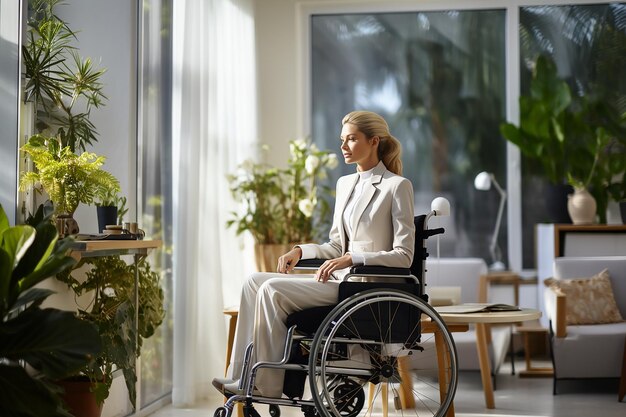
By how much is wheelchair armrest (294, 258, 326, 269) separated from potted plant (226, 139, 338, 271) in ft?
5.95

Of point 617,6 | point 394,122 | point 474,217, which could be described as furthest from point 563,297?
point 617,6

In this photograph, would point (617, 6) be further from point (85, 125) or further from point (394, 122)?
point (85, 125)

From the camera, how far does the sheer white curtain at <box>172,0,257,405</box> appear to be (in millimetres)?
4852

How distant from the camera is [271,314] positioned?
3467 mm

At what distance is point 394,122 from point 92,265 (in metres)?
3.42

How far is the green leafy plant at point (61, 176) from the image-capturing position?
3439 millimetres

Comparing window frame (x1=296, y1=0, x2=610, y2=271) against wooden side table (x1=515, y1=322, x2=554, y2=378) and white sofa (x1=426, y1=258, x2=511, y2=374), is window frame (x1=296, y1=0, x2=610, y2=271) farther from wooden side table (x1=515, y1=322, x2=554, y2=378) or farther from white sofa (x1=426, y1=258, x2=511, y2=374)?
white sofa (x1=426, y1=258, x2=511, y2=374)

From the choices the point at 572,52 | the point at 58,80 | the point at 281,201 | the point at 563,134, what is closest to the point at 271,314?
the point at 58,80

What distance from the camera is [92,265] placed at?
4.07 metres

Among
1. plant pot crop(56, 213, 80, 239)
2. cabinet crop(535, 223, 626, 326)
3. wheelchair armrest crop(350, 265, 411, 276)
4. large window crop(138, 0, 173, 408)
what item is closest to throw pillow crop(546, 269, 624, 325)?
cabinet crop(535, 223, 626, 326)

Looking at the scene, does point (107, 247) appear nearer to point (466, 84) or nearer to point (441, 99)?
point (441, 99)

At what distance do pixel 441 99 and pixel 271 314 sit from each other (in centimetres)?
384

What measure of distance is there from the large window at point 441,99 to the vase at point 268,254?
1341 millimetres

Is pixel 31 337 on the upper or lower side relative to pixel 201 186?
lower
